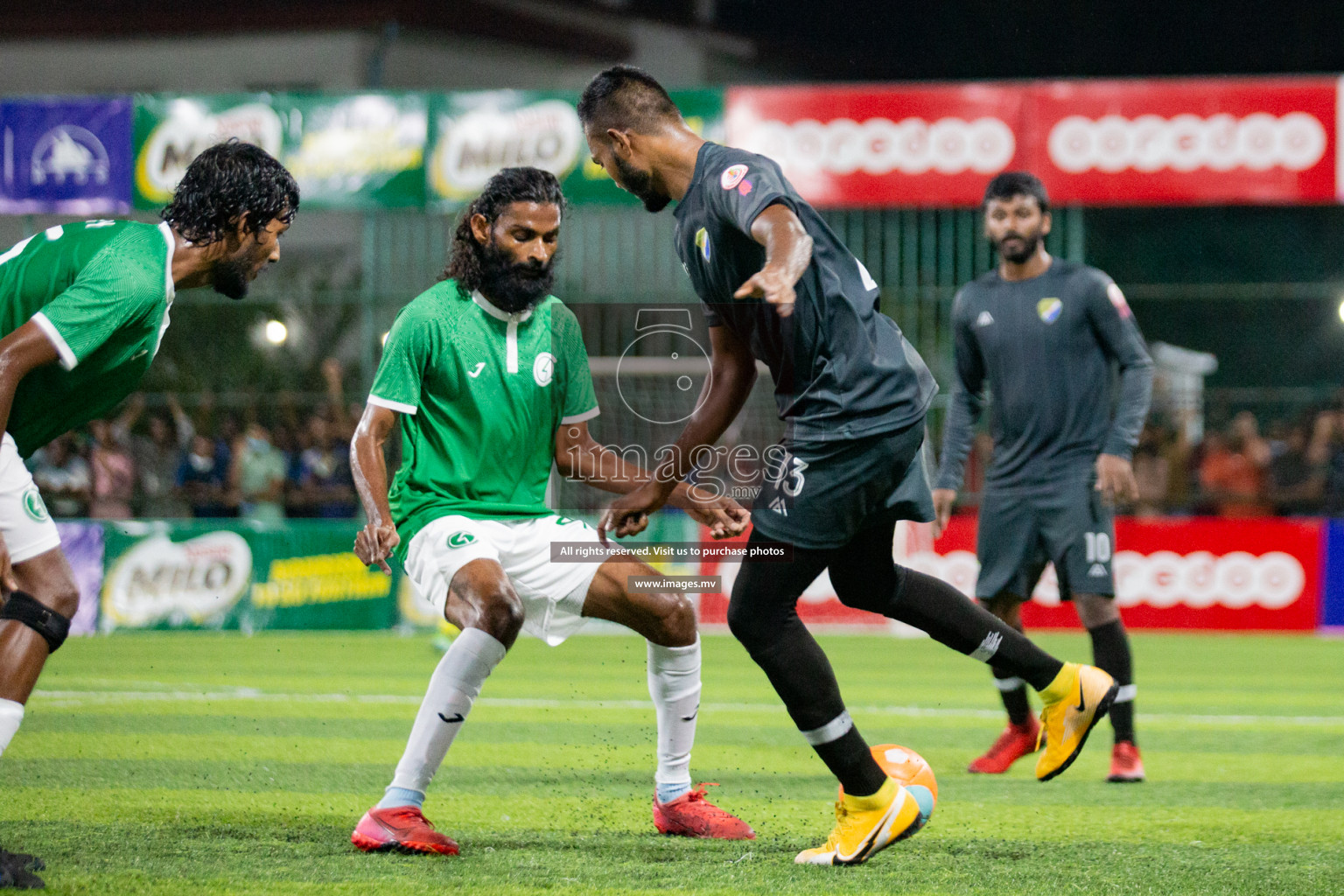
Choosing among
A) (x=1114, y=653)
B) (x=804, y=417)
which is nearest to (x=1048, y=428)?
(x=1114, y=653)

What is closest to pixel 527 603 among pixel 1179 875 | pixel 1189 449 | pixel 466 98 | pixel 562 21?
pixel 1179 875

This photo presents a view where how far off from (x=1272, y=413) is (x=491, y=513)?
11957 millimetres

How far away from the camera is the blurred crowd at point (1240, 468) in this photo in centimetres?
1430

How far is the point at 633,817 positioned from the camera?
5.14m

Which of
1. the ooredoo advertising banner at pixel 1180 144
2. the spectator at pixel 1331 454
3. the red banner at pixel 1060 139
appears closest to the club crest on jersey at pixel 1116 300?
the red banner at pixel 1060 139

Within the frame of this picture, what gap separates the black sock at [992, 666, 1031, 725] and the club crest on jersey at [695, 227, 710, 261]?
280 cm

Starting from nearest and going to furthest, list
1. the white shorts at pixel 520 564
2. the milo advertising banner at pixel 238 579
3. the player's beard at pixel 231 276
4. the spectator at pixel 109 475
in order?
the player's beard at pixel 231 276 → the white shorts at pixel 520 564 → the milo advertising banner at pixel 238 579 → the spectator at pixel 109 475

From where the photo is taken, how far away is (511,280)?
498 cm

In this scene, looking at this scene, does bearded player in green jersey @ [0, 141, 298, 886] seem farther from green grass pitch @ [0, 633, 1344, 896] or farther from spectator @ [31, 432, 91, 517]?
spectator @ [31, 432, 91, 517]

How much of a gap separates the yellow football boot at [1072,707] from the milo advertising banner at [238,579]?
392 inches

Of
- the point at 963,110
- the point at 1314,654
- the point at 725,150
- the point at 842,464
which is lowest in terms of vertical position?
the point at 1314,654

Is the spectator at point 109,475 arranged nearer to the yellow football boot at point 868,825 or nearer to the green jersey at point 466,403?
the green jersey at point 466,403

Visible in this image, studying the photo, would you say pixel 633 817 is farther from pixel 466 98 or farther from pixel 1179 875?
pixel 466 98

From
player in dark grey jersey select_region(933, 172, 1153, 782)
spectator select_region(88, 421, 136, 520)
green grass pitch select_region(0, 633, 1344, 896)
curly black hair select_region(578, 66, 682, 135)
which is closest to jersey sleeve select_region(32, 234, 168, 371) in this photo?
curly black hair select_region(578, 66, 682, 135)
